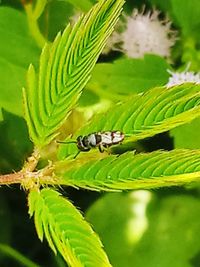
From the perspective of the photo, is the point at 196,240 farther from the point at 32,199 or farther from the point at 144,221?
the point at 32,199

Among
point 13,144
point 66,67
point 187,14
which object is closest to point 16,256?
point 13,144

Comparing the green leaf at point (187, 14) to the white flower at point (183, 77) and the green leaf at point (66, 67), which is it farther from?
the green leaf at point (66, 67)

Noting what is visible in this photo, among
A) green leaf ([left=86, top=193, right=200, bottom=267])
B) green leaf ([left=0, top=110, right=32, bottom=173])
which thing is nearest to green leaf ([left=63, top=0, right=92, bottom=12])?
green leaf ([left=0, top=110, right=32, bottom=173])

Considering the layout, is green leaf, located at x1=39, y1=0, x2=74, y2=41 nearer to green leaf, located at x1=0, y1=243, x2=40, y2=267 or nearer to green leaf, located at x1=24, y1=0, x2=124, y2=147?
green leaf, located at x1=0, y1=243, x2=40, y2=267

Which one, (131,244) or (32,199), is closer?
(32,199)

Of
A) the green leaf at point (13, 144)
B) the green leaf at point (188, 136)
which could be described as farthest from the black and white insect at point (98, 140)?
the green leaf at point (13, 144)

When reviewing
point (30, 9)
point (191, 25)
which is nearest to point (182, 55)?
point (191, 25)
